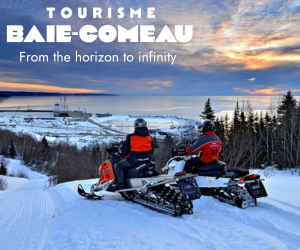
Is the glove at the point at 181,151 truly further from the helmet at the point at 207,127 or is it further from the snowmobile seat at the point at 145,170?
the snowmobile seat at the point at 145,170

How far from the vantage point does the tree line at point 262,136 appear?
13326 mm

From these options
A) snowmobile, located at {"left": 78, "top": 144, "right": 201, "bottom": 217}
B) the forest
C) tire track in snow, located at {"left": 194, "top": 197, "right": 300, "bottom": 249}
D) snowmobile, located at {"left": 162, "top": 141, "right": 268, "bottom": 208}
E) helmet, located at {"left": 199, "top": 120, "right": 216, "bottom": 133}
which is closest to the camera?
tire track in snow, located at {"left": 194, "top": 197, "right": 300, "bottom": 249}

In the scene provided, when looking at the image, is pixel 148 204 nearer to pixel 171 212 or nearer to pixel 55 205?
pixel 171 212

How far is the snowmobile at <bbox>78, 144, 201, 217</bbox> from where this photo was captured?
5016 mm

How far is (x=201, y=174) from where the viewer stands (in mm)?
6281

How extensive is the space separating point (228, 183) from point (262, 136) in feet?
47.2

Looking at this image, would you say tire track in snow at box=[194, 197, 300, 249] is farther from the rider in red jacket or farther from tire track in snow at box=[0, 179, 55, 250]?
tire track in snow at box=[0, 179, 55, 250]

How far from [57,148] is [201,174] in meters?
45.3

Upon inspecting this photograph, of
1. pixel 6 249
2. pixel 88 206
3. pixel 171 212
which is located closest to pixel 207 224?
pixel 171 212

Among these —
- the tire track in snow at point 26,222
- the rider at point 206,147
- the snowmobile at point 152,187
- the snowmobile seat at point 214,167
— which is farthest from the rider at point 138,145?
the tire track in snow at point 26,222

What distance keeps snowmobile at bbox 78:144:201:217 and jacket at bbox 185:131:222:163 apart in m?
1.00

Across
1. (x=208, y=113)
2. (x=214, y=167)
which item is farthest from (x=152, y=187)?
(x=208, y=113)

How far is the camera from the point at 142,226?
14.7 feet

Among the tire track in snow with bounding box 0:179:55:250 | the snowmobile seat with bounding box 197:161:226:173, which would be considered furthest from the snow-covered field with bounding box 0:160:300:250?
the snowmobile seat with bounding box 197:161:226:173
